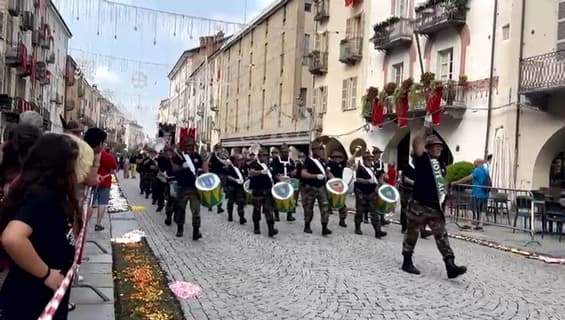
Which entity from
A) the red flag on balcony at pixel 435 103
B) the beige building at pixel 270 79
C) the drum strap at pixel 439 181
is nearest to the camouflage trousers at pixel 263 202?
the drum strap at pixel 439 181

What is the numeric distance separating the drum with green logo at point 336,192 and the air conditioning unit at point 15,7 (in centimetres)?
3072

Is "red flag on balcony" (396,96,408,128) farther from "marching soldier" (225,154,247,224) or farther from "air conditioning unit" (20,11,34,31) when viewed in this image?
"air conditioning unit" (20,11,34,31)

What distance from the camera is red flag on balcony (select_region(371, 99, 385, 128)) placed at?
2627 centimetres

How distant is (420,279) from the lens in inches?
338

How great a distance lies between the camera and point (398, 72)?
2678 cm

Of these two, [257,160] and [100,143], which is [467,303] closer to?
[100,143]

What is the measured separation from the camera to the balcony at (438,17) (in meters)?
21.4

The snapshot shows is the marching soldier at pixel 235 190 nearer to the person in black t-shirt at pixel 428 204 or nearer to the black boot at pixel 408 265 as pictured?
the black boot at pixel 408 265

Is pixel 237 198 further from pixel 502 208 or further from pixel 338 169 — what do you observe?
pixel 502 208

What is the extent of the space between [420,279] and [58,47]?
6400cm

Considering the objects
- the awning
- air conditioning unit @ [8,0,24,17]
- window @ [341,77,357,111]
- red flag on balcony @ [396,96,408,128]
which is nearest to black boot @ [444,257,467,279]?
red flag on balcony @ [396,96,408,128]

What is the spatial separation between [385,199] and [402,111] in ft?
39.5

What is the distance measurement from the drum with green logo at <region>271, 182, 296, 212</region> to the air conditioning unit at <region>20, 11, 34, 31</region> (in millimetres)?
33582

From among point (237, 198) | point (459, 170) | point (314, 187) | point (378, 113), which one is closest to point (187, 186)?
point (314, 187)
